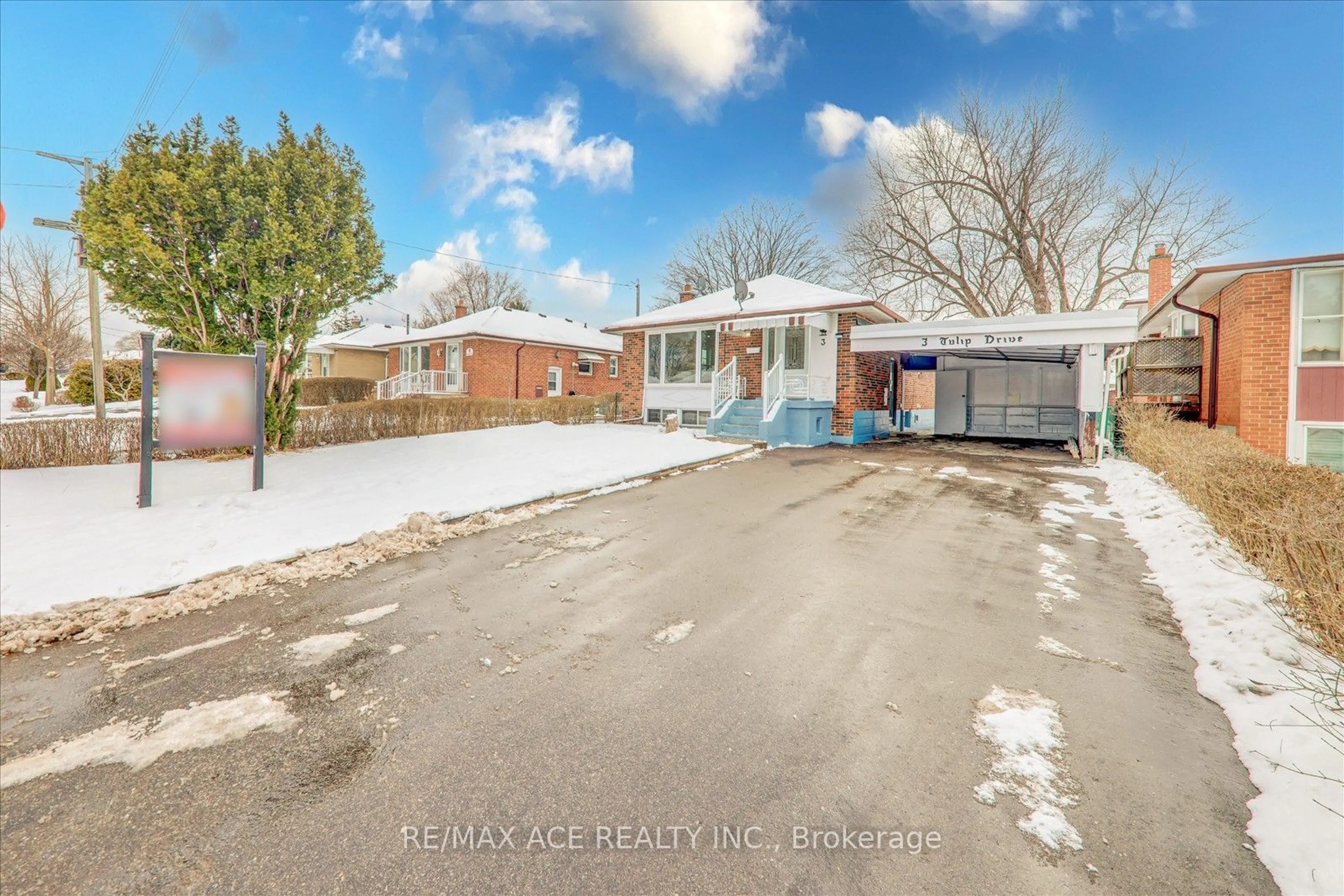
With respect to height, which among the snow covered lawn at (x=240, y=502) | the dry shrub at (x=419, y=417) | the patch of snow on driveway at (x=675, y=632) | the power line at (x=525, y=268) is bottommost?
the patch of snow on driveway at (x=675, y=632)

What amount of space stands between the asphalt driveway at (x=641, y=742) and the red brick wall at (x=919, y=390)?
768 inches

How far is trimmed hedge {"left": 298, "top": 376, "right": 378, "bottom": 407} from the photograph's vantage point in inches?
995

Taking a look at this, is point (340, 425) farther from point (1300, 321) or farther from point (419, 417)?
point (1300, 321)

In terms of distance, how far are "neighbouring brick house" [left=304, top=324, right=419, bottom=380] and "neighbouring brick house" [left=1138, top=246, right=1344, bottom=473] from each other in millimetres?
33714

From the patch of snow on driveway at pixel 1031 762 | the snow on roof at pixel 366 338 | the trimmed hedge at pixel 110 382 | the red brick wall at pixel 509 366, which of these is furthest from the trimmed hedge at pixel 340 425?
the snow on roof at pixel 366 338

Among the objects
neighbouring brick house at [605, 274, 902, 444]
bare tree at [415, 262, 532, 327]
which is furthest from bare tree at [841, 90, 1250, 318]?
bare tree at [415, 262, 532, 327]

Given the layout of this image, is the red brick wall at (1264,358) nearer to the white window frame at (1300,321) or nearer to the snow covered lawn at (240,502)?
the white window frame at (1300,321)

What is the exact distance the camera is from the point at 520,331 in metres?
24.8

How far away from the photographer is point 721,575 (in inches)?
179

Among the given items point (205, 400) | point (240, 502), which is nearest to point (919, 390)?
point (240, 502)

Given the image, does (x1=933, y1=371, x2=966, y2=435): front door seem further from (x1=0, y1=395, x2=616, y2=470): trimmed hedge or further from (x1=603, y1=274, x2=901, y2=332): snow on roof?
(x1=0, y1=395, x2=616, y2=470): trimmed hedge

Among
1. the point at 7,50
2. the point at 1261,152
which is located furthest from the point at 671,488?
the point at 1261,152

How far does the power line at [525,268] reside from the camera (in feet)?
91.5

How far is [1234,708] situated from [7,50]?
16454 millimetres
